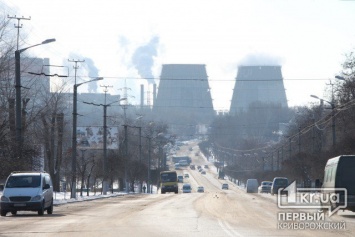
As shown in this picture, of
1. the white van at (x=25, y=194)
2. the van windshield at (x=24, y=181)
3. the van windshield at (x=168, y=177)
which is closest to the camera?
the white van at (x=25, y=194)

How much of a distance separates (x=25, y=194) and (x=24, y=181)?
4.25 ft

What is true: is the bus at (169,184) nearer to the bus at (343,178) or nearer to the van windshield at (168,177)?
the van windshield at (168,177)

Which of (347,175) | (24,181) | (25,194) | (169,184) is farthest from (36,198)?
(169,184)

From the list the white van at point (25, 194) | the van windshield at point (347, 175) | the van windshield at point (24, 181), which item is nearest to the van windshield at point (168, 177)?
the white van at point (25, 194)

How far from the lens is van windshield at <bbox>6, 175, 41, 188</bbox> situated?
3831cm

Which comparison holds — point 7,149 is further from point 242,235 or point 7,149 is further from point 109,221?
point 242,235

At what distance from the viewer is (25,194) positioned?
3731 centimetres

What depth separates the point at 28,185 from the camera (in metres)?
38.3

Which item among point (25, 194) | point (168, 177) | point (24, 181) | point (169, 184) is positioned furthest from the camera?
point (168, 177)

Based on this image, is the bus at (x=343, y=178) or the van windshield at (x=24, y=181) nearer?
the bus at (x=343, y=178)

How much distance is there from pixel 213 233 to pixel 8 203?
1575cm

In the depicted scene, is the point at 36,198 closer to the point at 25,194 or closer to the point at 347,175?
the point at 25,194

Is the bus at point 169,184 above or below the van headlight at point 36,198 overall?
below

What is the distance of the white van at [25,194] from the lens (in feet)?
122
